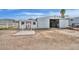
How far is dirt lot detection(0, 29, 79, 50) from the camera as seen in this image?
11.2 ft

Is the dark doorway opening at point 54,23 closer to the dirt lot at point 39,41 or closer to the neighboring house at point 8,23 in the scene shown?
the dirt lot at point 39,41

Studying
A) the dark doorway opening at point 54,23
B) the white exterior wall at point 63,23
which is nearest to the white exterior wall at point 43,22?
the dark doorway opening at point 54,23

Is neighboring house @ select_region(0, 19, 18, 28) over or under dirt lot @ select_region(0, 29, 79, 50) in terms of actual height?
over

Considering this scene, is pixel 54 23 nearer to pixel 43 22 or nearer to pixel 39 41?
pixel 43 22

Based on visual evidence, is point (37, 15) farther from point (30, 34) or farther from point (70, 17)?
point (70, 17)

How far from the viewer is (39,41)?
3438mm

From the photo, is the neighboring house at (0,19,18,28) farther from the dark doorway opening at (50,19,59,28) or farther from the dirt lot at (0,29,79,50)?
the dark doorway opening at (50,19,59,28)

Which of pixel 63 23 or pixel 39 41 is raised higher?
pixel 63 23

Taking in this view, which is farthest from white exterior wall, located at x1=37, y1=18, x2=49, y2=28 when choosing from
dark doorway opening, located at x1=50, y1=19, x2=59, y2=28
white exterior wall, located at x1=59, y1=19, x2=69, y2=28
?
white exterior wall, located at x1=59, y1=19, x2=69, y2=28

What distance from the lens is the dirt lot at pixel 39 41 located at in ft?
11.2

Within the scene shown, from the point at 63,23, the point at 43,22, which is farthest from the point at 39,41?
the point at 63,23

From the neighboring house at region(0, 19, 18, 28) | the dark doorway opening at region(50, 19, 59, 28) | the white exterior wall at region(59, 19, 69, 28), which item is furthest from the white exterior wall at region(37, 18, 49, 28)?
the neighboring house at region(0, 19, 18, 28)
